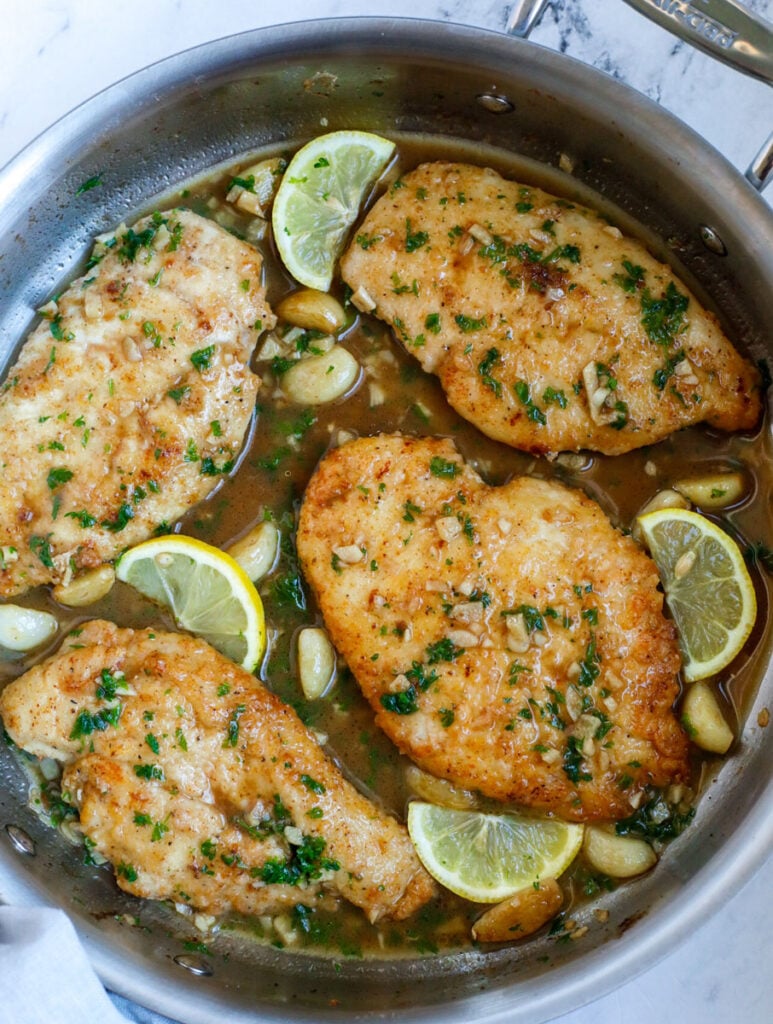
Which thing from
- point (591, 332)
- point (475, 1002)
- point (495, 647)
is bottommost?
point (475, 1002)

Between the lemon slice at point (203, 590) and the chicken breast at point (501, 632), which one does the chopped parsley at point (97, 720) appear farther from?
the chicken breast at point (501, 632)

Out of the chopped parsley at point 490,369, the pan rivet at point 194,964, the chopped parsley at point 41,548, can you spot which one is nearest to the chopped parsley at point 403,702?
the chopped parsley at point 490,369

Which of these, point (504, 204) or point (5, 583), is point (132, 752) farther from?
point (504, 204)

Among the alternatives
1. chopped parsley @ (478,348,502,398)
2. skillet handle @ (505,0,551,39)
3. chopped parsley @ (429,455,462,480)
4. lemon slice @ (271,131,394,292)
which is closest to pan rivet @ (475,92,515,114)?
skillet handle @ (505,0,551,39)

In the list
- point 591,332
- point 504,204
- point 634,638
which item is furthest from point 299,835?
point 504,204

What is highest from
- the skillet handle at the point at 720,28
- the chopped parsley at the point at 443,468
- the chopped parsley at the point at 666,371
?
the skillet handle at the point at 720,28

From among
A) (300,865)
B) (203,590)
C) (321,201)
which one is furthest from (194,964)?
(321,201)
